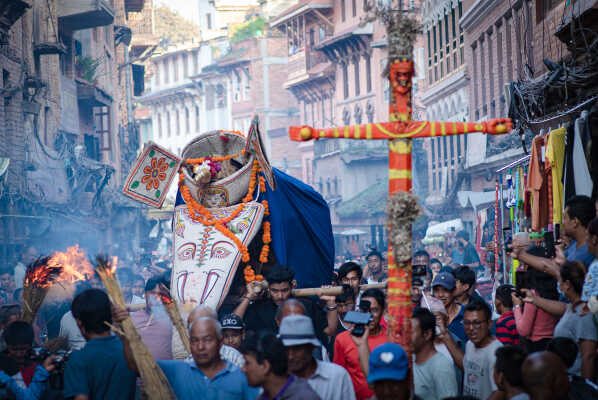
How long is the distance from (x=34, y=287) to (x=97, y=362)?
196 cm

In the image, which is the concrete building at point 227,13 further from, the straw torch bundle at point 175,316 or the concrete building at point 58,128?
the straw torch bundle at point 175,316

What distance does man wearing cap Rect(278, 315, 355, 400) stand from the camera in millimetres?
5754

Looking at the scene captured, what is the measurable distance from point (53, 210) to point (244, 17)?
51922mm

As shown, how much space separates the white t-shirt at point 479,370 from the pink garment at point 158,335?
3120 mm

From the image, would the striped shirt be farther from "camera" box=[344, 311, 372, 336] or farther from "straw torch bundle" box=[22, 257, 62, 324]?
"straw torch bundle" box=[22, 257, 62, 324]

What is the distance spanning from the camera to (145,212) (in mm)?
34219

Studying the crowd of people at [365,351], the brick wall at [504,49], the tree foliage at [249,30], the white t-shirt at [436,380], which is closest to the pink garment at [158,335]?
the crowd of people at [365,351]

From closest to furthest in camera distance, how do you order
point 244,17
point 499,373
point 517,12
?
1. point 499,373
2. point 517,12
3. point 244,17

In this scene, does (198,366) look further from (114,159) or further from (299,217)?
(114,159)

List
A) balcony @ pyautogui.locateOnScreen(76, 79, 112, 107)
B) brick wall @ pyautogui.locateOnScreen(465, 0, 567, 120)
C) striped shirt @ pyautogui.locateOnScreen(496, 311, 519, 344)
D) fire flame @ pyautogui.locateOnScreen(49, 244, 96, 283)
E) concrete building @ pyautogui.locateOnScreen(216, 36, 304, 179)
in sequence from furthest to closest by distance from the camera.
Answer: concrete building @ pyautogui.locateOnScreen(216, 36, 304, 179) → balcony @ pyautogui.locateOnScreen(76, 79, 112, 107) → brick wall @ pyautogui.locateOnScreen(465, 0, 567, 120) → fire flame @ pyautogui.locateOnScreen(49, 244, 96, 283) → striped shirt @ pyautogui.locateOnScreen(496, 311, 519, 344)

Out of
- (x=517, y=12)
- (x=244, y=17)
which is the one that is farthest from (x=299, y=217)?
(x=244, y=17)

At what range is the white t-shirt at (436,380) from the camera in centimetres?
659

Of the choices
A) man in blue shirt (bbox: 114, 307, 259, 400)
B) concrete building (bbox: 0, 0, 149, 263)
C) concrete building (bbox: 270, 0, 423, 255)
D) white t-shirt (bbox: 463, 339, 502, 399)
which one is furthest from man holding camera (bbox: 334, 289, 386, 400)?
concrete building (bbox: 270, 0, 423, 255)

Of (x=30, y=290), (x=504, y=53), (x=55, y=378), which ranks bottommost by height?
(x=55, y=378)
